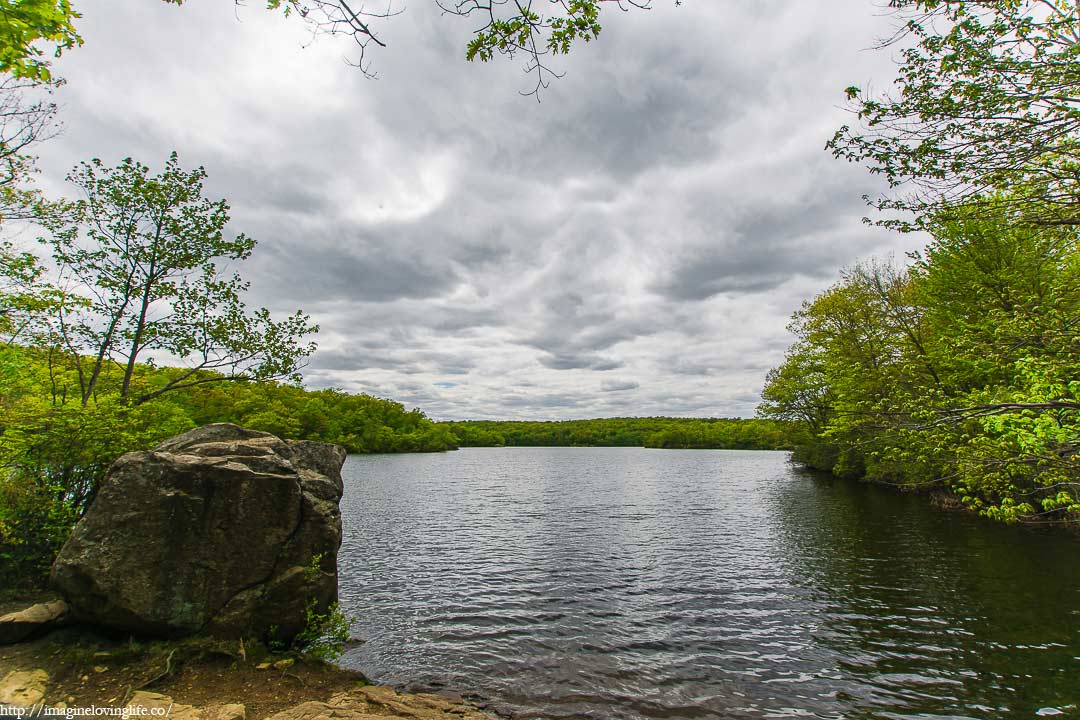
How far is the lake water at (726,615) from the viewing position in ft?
29.9

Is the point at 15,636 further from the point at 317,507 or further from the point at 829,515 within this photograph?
the point at 829,515

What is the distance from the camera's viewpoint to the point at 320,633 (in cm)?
1005

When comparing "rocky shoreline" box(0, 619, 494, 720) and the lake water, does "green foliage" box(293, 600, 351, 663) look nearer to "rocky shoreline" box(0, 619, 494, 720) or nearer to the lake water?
"rocky shoreline" box(0, 619, 494, 720)

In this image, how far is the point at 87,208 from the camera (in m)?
15.7

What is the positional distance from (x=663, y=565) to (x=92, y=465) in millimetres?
18243

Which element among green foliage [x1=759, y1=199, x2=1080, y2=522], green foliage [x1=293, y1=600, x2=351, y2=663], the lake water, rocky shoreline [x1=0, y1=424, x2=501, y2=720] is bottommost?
the lake water

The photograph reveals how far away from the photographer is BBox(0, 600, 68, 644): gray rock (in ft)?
26.0

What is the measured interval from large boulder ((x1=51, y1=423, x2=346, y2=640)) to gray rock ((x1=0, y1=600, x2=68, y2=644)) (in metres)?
0.26

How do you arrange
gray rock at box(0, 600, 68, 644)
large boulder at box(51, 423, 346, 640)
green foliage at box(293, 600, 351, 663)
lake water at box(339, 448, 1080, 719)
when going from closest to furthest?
gray rock at box(0, 600, 68, 644) < large boulder at box(51, 423, 346, 640) < lake water at box(339, 448, 1080, 719) < green foliage at box(293, 600, 351, 663)

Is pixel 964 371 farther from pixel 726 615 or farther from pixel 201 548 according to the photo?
pixel 201 548

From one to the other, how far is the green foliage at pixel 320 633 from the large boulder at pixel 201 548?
0.18m

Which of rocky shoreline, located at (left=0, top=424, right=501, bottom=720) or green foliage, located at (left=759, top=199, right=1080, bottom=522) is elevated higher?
green foliage, located at (left=759, top=199, right=1080, bottom=522)

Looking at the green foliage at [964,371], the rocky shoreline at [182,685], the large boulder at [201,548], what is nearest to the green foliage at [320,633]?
the large boulder at [201,548]

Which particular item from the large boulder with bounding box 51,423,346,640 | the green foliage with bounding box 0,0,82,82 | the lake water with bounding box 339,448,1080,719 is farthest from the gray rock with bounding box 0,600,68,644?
the green foliage with bounding box 0,0,82,82
